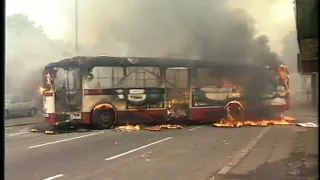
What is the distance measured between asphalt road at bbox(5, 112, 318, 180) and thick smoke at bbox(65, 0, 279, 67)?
7.15ft

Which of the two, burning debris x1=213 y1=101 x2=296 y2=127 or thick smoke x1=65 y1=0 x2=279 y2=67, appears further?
thick smoke x1=65 y1=0 x2=279 y2=67

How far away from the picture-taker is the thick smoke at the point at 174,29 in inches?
401

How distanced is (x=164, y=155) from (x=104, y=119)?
3134 mm

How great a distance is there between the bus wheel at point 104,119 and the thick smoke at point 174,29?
1.80m

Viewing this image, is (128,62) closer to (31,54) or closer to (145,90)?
(145,90)

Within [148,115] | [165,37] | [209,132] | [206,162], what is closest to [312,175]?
[206,162]

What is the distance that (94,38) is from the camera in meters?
10.4

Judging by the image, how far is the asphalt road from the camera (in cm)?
472

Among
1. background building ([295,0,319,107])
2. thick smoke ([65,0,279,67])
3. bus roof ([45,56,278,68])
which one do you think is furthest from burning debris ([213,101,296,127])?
background building ([295,0,319,107])

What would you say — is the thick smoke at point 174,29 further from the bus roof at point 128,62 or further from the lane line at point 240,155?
the lane line at point 240,155

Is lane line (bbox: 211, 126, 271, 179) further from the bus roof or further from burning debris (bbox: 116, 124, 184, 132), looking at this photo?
the bus roof

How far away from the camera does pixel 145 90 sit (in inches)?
355

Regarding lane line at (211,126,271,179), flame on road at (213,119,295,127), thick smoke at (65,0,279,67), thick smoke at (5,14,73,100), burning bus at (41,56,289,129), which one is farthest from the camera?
thick smoke at (65,0,279,67)

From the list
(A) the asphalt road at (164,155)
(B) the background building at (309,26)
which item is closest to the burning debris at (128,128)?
(A) the asphalt road at (164,155)
